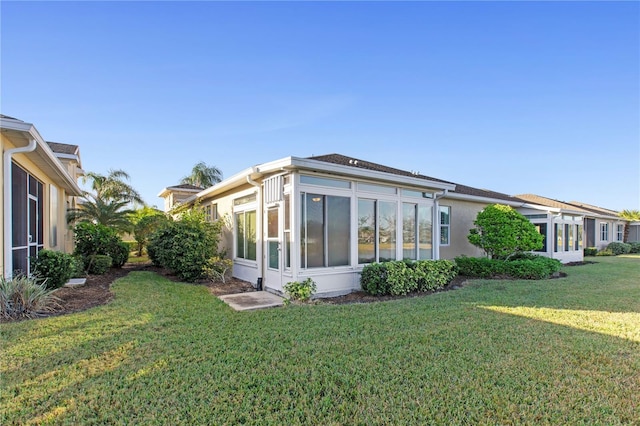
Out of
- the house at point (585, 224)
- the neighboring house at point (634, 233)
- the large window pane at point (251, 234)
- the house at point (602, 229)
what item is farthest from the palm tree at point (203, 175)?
the neighboring house at point (634, 233)

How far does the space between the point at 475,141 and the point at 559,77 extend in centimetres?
537

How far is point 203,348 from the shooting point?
436 centimetres

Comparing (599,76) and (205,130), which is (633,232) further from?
(205,130)

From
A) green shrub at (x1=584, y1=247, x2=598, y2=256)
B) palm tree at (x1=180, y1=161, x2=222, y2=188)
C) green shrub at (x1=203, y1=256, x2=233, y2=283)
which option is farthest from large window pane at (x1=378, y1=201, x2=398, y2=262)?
palm tree at (x1=180, y1=161, x2=222, y2=188)

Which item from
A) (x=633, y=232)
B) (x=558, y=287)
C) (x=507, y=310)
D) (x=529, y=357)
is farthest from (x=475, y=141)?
(x=633, y=232)

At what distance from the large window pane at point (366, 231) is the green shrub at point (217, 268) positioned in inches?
180

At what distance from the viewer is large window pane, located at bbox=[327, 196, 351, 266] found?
8.23 metres

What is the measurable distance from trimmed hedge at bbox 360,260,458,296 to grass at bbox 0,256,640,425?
4.98 feet

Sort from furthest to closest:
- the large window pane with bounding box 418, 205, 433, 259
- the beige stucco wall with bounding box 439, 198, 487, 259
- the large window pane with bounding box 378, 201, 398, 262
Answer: the beige stucco wall with bounding box 439, 198, 487, 259 → the large window pane with bounding box 418, 205, 433, 259 → the large window pane with bounding box 378, 201, 398, 262

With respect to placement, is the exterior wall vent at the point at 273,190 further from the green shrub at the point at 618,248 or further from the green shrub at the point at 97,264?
the green shrub at the point at 618,248

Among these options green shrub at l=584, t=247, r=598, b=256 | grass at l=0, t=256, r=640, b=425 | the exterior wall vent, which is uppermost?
the exterior wall vent

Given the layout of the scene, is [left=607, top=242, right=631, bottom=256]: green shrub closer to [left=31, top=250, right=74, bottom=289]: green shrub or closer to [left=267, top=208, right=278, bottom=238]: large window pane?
[left=267, top=208, right=278, bottom=238]: large window pane

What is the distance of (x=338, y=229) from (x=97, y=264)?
8874mm

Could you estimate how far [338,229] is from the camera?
329 inches
